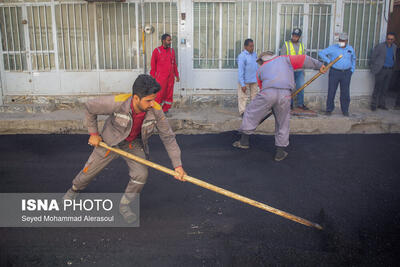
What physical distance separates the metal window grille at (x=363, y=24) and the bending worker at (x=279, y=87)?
3.42m

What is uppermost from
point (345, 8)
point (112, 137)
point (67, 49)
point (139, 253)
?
point (345, 8)

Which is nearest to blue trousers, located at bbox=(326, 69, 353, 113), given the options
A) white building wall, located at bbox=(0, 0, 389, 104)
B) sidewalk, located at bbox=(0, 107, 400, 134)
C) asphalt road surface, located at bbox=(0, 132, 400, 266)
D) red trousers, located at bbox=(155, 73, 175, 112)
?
sidewalk, located at bbox=(0, 107, 400, 134)

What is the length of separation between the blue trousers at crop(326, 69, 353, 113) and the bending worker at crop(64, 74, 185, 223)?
17.0 ft

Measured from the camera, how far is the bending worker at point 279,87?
5.42 meters

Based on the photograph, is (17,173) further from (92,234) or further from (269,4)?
(269,4)

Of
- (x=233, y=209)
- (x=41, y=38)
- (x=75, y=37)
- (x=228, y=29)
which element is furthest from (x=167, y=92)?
(x=233, y=209)

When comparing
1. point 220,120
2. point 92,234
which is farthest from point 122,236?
point 220,120

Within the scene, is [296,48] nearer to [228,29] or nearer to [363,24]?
[228,29]

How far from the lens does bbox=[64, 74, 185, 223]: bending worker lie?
326cm

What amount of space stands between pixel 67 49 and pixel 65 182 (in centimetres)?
454

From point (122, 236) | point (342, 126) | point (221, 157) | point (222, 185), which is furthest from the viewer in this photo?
point (342, 126)

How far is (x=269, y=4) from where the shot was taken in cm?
811

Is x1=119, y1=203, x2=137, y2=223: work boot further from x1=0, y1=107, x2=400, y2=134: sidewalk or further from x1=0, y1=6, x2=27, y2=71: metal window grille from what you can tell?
x1=0, y1=6, x2=27, y2=71: metal window grille

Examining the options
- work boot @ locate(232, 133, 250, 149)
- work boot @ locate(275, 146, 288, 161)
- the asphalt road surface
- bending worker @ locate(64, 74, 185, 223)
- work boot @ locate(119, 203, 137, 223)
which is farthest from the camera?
work boot @ locate(232, 133, 250, 149)
